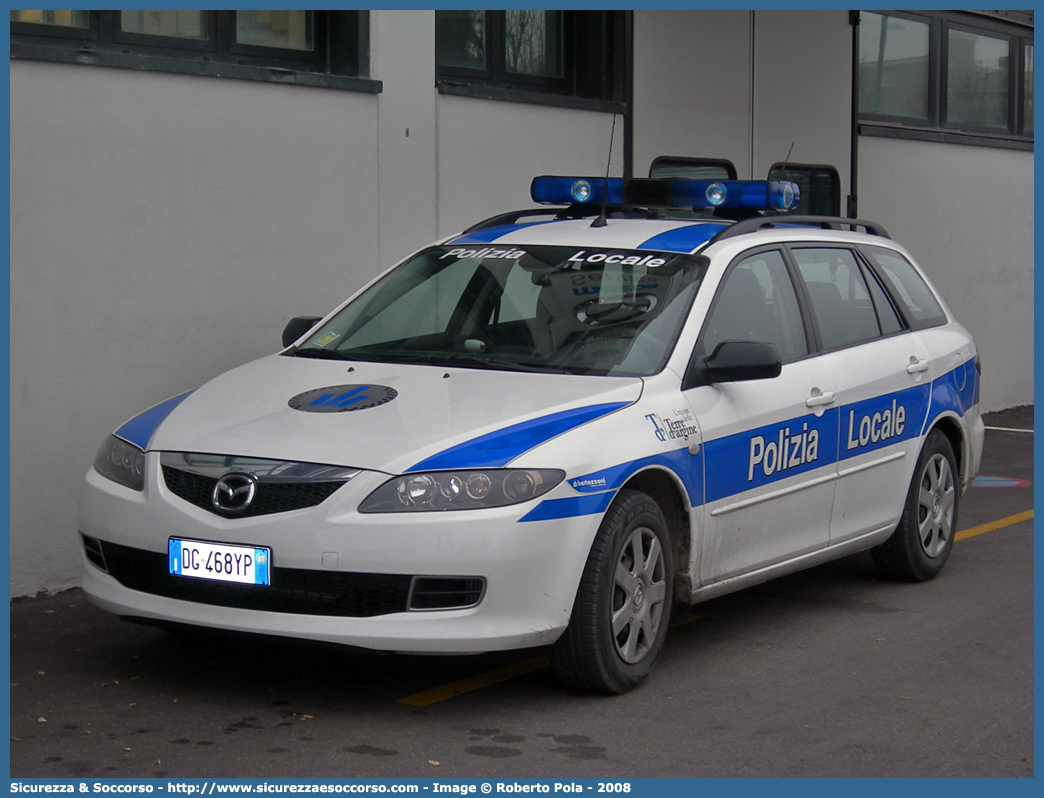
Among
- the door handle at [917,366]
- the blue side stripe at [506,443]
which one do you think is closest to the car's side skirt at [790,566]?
the door handle at [917,366]

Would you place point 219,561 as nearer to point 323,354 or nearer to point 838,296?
point 323,354

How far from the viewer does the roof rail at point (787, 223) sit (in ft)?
21.2

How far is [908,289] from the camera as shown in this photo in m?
7.64

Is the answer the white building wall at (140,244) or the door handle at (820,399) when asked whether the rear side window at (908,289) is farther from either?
the white building wall at (140,244)

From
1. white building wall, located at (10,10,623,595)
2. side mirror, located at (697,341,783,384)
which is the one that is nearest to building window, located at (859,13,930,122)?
white building wall, located at (10,10,623,595)

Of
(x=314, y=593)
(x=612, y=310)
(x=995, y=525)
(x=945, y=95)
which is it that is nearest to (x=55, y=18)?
(x=612, y=310)

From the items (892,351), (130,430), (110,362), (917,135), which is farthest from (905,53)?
(130,430)

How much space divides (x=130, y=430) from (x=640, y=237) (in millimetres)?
2368

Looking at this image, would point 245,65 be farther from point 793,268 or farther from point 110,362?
point 793,268

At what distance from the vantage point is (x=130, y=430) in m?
5.55

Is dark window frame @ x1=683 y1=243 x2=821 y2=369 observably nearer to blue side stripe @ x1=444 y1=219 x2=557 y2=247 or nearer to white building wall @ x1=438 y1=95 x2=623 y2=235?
blue side stripe @ x1=444 y1=219 x2=557 y2=247

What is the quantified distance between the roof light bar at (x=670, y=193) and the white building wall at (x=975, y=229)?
6574 mm

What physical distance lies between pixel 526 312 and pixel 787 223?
1600 millimetres

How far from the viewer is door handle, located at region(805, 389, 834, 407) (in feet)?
20.7
